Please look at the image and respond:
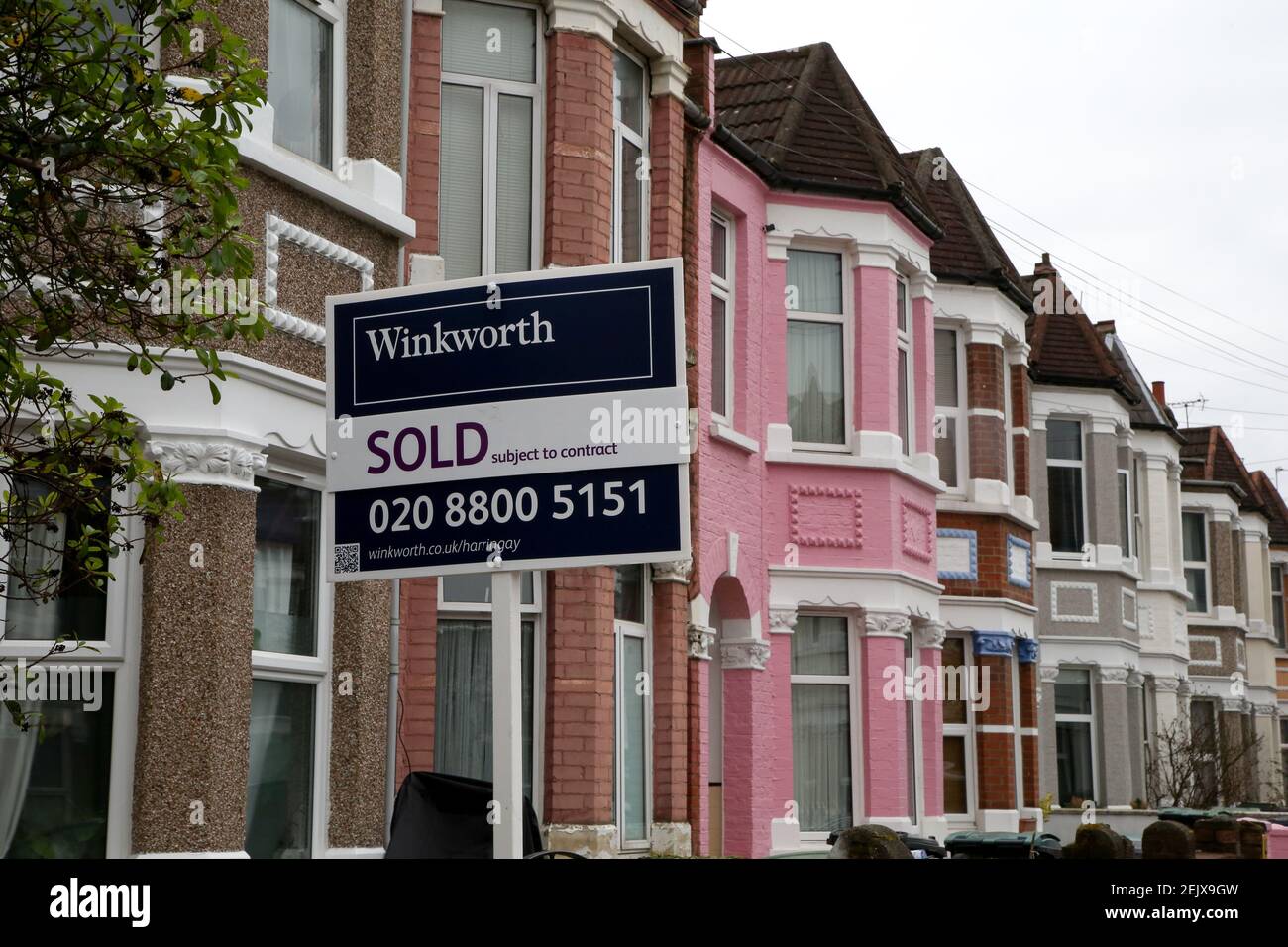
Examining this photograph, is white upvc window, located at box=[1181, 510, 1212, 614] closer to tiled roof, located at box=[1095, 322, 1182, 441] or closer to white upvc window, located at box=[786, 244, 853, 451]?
tiled roof, located at box=[1095, 322, 1182, 441]

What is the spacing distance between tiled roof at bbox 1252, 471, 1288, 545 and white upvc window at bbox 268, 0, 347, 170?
35333mm

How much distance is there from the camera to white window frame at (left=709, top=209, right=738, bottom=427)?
15.3 meters

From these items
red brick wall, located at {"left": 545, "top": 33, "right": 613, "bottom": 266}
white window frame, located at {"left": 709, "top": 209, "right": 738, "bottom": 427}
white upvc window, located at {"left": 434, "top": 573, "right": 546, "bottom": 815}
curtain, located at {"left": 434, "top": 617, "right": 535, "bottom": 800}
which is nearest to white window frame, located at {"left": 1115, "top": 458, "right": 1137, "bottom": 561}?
white window frame, located at {"left": 709, "top": 209, "right": 738, "bottom": 427}

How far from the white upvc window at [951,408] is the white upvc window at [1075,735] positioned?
16.3 ft

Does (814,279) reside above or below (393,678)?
above

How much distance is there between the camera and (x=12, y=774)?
7.48 meters

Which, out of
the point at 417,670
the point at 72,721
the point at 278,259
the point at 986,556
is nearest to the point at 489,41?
the point at 278,259

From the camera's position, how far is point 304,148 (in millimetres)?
9344

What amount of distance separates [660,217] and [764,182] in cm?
360

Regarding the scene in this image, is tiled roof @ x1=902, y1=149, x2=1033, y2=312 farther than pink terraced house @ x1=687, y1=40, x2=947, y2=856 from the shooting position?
Yes

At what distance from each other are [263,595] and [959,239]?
1438 centimetres

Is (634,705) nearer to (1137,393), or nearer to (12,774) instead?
(12,774)
